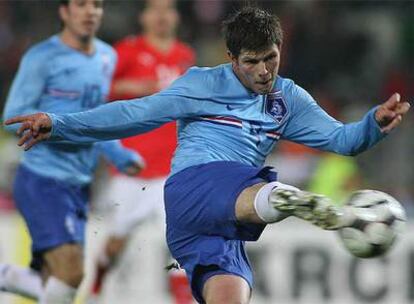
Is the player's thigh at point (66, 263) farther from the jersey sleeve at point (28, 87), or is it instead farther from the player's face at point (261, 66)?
the player's face at point (261, 66)

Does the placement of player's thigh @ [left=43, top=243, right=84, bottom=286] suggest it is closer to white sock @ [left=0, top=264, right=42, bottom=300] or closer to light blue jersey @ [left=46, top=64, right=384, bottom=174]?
white sock @ [left=0, top=264, right=42, bottom=300]

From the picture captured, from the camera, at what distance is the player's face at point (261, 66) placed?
5219 mm

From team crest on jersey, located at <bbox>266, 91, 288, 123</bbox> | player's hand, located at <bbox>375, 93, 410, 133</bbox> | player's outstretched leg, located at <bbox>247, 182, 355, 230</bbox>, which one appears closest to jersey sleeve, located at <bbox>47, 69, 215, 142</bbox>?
team crest on jersey, located at <bbox>266, 91, 288, 123</bbox>

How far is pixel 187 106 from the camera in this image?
17.3ft

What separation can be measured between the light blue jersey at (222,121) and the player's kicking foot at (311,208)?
520 millimetres

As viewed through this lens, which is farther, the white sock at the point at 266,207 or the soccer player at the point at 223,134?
the soccer player at the point at 223,134

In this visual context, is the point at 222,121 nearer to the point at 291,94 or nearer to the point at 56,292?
the point at 291,94

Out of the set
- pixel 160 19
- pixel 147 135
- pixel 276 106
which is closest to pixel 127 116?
pixel 276 106

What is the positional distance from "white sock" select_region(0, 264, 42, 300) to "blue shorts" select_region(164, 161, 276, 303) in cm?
191

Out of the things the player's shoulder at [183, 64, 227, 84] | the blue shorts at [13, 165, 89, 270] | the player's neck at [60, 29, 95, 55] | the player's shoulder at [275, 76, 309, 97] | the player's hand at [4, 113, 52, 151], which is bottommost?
the blue shorts at [13, 165, 89, 270]

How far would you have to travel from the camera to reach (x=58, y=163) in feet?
22.9

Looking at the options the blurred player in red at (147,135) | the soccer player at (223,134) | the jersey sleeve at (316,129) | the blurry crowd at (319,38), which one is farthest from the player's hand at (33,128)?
the blurry crowd at (319,38)

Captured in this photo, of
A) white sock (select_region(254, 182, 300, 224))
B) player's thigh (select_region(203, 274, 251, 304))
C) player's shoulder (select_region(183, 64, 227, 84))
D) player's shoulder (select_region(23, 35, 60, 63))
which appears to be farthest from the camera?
player's shoulder (select_region(23, 35, 60, 63))

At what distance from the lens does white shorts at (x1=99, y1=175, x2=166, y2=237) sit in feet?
28.5
